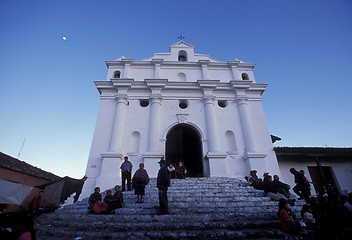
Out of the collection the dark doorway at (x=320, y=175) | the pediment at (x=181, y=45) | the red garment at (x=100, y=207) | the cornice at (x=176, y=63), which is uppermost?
the pediment at (x=181, y=45)

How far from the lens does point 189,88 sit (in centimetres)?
1345

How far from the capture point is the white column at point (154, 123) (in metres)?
11.2

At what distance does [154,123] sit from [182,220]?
7.71 metres

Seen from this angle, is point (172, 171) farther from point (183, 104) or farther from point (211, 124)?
point (183, 104)

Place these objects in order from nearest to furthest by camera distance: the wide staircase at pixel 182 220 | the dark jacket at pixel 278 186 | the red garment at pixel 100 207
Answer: the wide staircase at pixel 182 220, the red garment at pixel 100 207, the dark jacket at pixel 278 186

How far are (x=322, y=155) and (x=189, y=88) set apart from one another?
9.39 metres

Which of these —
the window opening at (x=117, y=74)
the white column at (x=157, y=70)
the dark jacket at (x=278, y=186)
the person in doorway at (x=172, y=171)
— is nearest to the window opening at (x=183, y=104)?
the white column at (x=157, y=70)

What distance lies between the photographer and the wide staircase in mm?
4094

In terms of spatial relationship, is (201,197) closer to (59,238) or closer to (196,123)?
(59,238)

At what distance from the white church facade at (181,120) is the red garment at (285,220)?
246 inches

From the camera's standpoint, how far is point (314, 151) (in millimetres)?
11383

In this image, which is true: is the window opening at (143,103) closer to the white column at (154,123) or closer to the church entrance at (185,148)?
the white column at (154,123)

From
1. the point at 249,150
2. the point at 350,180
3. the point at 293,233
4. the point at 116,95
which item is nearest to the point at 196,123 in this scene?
the point at 249,150

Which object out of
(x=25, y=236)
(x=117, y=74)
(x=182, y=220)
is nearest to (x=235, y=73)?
(x=117, y=74)
